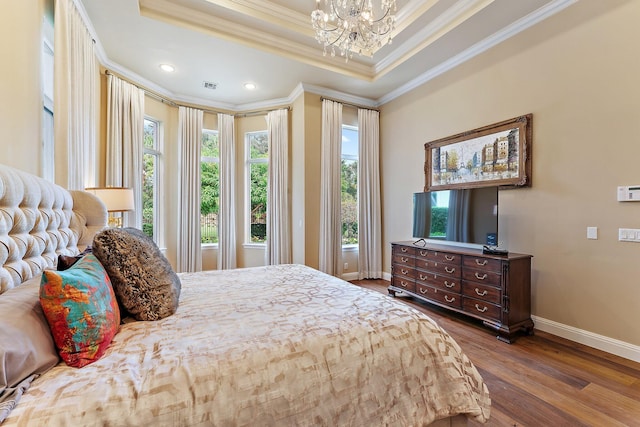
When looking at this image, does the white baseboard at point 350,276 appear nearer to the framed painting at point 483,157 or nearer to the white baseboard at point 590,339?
the framed painting at point 483,157

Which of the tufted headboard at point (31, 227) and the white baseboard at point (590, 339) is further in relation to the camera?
the white baseboard at point (590, 339)

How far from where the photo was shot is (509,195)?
121 inches

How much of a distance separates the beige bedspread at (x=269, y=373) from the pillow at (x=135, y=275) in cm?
8

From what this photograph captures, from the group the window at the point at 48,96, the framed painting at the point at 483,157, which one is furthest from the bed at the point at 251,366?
the framed painting at the point at 483,157

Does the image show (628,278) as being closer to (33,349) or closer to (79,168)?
(33,349)

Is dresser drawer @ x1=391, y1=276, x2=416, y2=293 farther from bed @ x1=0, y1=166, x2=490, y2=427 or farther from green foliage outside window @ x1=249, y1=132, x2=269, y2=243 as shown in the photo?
green foliage outside window @ x1=249, y1=132, x2=269, y2=243

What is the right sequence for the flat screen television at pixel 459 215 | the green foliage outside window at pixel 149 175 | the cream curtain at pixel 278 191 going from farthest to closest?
the cream curtain at pixel 278 191 < the green foliage outside window at pixel 149 175 < the flat screen television at pixel 459 215

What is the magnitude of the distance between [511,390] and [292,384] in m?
1.73

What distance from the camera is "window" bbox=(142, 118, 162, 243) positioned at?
4.40 meters

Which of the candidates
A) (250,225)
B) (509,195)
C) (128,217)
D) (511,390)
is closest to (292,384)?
(511,390)

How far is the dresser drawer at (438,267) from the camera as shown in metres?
3.03

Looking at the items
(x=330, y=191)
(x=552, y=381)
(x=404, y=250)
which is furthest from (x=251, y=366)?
(x=330, y=191)

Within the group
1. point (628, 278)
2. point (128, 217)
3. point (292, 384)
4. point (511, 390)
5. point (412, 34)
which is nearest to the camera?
point (292, 384)

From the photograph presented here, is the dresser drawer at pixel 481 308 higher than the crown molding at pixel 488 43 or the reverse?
the reverse
